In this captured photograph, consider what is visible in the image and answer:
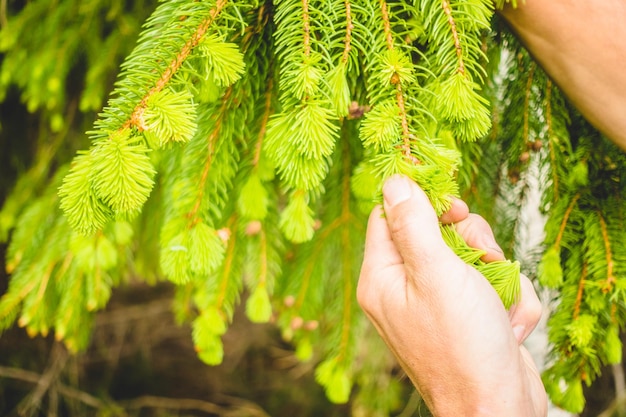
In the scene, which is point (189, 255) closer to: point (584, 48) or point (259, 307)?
point (259, 307)

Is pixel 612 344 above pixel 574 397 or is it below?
above

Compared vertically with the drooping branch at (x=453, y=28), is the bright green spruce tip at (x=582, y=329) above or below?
below

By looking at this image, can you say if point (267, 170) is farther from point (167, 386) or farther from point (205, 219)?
point (167, 386)

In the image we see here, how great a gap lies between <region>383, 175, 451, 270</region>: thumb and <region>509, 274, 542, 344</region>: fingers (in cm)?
29

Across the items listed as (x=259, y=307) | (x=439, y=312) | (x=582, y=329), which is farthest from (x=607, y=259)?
(x=259, y=307)

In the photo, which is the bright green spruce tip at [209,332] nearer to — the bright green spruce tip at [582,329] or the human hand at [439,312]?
the human hand at [439,312]

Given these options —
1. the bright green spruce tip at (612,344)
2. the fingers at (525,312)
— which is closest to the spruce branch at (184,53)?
the fingers at (525,312)

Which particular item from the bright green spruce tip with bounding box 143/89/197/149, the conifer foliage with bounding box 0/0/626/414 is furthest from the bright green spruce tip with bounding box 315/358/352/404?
the bright green spruce tip with bounding box 143/89/197/149

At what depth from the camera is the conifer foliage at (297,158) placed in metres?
0.81

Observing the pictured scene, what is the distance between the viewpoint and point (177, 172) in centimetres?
124

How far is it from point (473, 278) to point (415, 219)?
0.50 feet

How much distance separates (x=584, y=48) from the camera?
93 cm

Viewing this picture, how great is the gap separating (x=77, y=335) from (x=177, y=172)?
94 centimetres

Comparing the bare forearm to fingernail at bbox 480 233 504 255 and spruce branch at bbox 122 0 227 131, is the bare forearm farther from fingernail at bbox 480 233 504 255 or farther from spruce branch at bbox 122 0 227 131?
spruce branch at bbox 122 0 227 131
